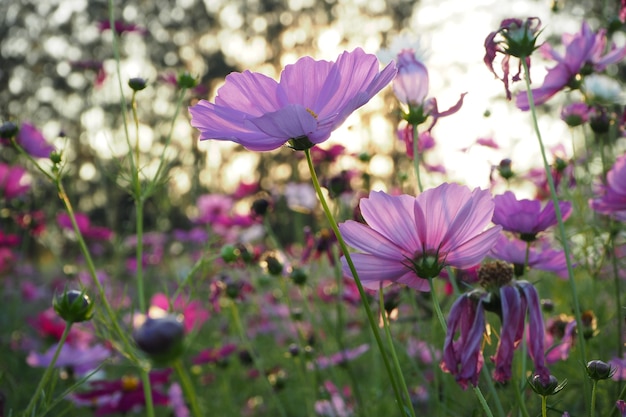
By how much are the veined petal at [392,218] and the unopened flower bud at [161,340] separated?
0.72 feet

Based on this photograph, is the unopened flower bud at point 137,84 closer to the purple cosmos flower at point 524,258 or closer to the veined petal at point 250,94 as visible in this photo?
the veined petal at point 250,94

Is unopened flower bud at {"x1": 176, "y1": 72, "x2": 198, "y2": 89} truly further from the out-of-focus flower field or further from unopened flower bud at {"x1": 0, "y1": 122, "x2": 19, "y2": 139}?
unopened flower bud at {"x1": 0, "y1": 122, "x2": 19, "y2": 139}

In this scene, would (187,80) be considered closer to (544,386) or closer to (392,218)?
(392,218)

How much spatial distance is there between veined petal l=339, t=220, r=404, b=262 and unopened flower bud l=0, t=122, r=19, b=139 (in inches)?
22.3

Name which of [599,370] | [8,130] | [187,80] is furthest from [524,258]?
[8,130]

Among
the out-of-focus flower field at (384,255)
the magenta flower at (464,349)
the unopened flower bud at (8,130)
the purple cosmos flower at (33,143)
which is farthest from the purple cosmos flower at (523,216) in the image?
the purple cosmos flower at (33,143)

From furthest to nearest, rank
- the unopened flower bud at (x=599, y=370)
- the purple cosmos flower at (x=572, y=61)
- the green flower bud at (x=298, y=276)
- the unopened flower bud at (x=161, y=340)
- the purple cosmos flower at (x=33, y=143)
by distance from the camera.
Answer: the purple cosmos flower at (x=33, y=143)
the green flower bud at (x=298, y=276)
the purple cosmos flower at (x=572, y=61)
the unopened flower bud at (x=599, y=370)
the unopened flower bud at (x=161, y=340)

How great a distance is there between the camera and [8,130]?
2.81 ft

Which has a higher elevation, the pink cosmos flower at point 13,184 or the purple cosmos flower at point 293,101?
the purple cosmos flower at point 293,101

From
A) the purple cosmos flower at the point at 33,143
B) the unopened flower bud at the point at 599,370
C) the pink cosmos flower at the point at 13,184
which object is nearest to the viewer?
the unopened flower bud at the point at 599,370

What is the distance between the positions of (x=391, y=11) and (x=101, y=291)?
24.8 ft

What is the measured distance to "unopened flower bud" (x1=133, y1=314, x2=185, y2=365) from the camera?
0.31 m

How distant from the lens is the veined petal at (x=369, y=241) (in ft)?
1.64

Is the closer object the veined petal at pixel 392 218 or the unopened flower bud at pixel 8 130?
the veined petal at pixel 392 218
